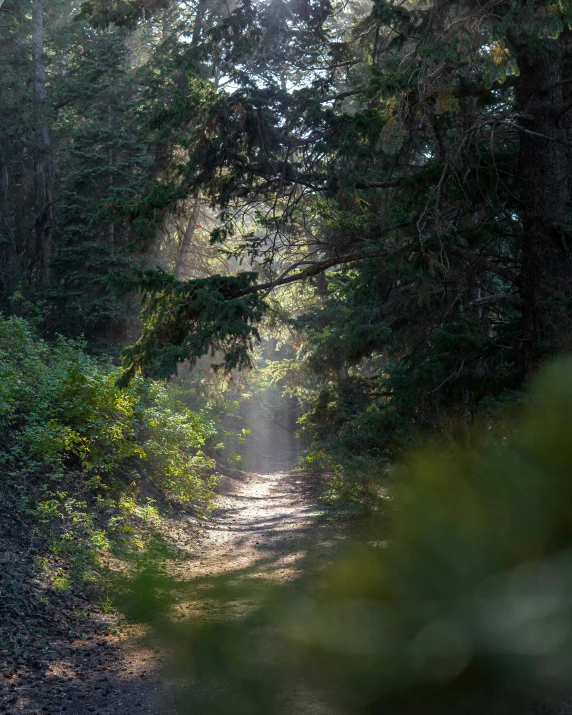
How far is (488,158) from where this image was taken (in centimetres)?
921

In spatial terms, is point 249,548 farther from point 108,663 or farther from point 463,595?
point 463,595

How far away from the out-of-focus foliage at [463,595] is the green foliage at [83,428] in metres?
6.81

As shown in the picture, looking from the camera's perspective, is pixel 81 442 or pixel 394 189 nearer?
pixel 81 442

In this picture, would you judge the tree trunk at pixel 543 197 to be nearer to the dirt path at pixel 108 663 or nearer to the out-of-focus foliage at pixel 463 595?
the dirt path at pixel 108 663

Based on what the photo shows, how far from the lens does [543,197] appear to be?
28.9 feet

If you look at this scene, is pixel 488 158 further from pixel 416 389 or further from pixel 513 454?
pixel 513 454

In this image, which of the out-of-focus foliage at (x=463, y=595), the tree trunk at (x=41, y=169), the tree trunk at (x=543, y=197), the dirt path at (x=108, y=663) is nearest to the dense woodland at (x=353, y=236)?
the tree trunk at (x=543, y=197)

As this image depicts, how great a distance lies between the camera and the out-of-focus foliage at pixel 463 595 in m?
1.48

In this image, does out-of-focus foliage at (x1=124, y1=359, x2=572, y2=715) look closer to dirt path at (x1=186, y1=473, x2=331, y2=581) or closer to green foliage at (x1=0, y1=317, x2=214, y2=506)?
dirt path at (x1=186, y1=473, x2=331, y2=581)

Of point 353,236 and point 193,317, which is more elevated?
point 353,236

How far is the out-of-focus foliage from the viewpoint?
1.48m

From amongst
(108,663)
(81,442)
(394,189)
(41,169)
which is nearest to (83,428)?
(81,442)

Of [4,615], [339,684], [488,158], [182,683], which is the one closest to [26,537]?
[4,615]

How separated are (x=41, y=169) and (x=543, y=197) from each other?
20707 mm
